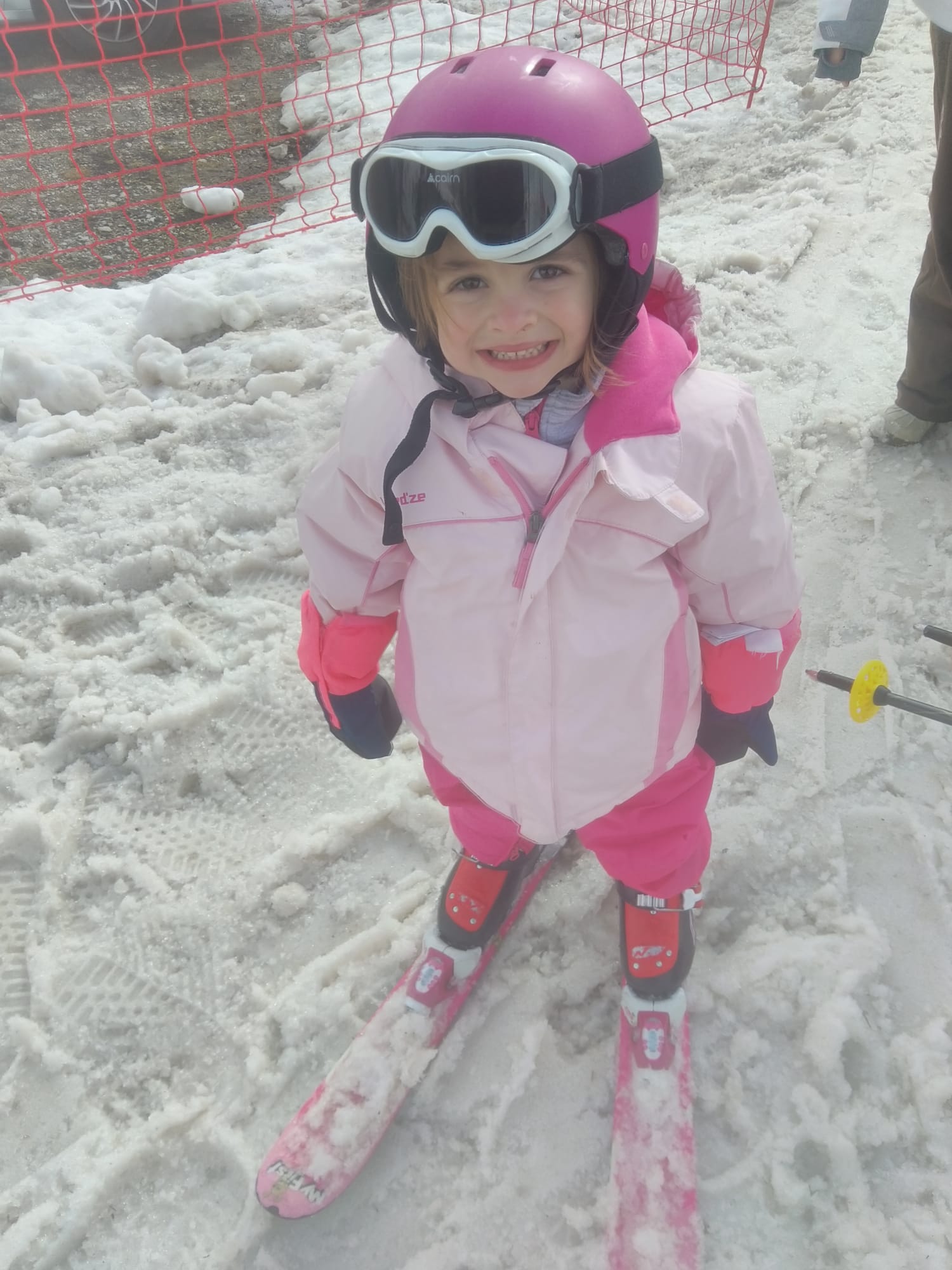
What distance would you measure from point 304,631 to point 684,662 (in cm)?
66

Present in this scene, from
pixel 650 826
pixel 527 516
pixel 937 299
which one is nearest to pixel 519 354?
pixel 527 516

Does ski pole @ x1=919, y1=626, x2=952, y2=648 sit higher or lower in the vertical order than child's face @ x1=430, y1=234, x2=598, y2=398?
lower

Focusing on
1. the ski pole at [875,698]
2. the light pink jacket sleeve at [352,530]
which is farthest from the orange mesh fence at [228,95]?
the ski pole at [875,698]

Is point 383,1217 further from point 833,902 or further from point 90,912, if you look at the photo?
point 833,902

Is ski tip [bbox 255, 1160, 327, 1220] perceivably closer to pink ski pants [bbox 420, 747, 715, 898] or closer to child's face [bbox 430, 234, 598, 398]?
pink ski pants [bbox 420, 747, 715, 898]

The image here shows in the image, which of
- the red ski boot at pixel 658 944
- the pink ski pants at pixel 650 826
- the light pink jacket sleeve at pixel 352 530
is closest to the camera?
the light pink jacket sleeve at pixel 352 530

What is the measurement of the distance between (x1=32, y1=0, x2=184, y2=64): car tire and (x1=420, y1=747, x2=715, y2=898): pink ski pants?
6.35 meters

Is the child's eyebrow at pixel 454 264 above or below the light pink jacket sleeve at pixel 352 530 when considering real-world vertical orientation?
above

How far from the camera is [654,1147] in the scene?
59.4 inches

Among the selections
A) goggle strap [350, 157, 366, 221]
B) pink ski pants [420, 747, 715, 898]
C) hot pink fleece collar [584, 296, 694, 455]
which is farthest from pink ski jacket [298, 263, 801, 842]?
goggle strap [350, 157, 366, 221]

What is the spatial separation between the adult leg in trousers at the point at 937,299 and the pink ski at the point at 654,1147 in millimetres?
1941

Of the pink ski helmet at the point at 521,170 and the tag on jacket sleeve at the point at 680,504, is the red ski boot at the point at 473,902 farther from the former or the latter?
the pink ski helmet at the point at 521,170

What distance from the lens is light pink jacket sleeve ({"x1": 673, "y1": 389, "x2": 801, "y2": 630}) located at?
121 cm

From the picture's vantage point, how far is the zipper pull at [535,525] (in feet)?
4.02
